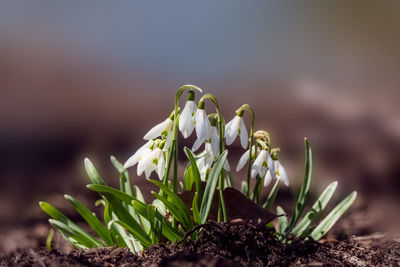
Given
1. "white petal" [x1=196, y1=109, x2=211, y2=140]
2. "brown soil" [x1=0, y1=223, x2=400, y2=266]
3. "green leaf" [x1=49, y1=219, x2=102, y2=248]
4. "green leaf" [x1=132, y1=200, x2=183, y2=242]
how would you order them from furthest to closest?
"green leaf" [x1=49, y1=219, x2=102, y2=248]
"green leaf" [x1=132, y1=200, x2=183, y2=242]
"white petal" [x1=196, y1=109, x2=211, y2=140]
"brown soil" [x1=0, y1=223, x2=400, y2=266]

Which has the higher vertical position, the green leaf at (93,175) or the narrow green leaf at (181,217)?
the green leaf at (93,175)

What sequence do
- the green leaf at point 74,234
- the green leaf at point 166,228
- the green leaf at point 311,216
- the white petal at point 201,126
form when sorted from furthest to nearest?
the green leaf at point 311,216, the green leaf at point 74,234, the green leaf at point 166,228, the white petal at point 201,126

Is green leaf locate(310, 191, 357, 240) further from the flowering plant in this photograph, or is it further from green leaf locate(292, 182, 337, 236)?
the flowering plant

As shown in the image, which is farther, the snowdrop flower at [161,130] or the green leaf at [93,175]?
the green leaf at [93,175]

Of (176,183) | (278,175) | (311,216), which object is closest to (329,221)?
(311,216)

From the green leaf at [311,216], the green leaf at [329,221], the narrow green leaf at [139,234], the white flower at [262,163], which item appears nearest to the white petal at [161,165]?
the narrow green leaf at [139,234]

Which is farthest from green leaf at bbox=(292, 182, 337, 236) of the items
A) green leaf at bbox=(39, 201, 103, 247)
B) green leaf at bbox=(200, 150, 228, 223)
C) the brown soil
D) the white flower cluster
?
green leaf at bbox=(39, 201, 103, 247)

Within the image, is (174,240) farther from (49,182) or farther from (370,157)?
(370,157)

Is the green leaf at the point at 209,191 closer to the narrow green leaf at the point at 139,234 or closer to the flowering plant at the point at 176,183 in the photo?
the flowering plant at the point at 176,183
